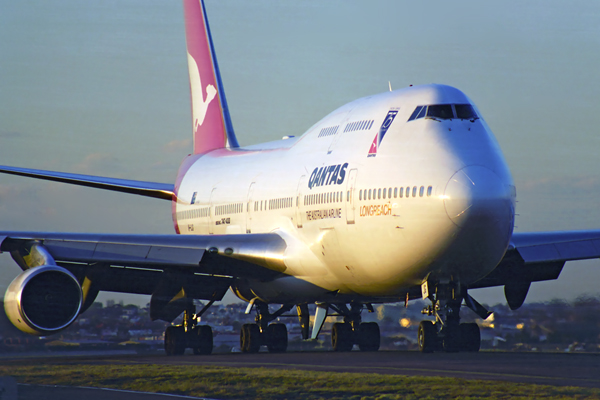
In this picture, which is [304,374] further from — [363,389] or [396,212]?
[396,212]

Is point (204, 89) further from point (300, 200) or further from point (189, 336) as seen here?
point (300, 200)

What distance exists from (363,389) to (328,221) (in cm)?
777

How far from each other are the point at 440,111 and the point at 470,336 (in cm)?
473

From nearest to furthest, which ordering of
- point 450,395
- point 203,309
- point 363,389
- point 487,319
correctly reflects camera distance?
point 450,395 → point 363,389 → point 487,319 → point 203,309

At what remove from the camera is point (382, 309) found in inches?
947

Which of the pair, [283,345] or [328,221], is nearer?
[328,221]

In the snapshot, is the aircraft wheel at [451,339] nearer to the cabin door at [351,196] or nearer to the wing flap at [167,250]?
the cabin door at [351,196]

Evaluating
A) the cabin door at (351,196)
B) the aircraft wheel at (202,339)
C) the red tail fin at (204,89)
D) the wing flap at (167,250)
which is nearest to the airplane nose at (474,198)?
the cabin door at (351,196)

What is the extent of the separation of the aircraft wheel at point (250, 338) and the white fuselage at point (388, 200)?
4.85 feet

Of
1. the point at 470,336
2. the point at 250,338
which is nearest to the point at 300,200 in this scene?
the point at 470,336

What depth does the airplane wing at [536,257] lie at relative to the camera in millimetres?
19391

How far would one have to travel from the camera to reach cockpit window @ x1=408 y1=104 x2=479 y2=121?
55.4 feet

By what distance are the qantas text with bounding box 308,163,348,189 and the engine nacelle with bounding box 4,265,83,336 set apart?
5.68 meters

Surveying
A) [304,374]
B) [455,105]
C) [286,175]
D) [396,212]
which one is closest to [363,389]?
[304,374]
